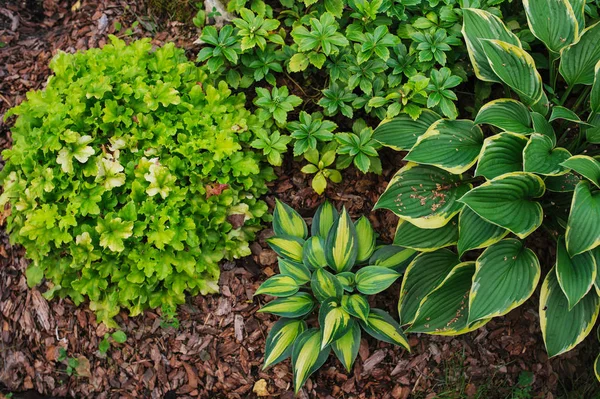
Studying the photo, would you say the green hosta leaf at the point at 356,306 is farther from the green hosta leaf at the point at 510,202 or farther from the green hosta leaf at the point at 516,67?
the green hosta leaf at the point at 516,67

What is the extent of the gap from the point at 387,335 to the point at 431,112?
123cm

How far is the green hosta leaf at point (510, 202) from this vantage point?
2.47 m

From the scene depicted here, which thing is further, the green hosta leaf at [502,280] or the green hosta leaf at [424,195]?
the green hosta leaf at [424,195]

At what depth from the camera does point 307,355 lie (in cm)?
286

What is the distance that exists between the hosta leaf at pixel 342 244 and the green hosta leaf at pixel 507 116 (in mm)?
861

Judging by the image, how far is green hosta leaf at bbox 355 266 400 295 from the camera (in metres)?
2.82

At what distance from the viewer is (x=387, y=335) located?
2.90 m

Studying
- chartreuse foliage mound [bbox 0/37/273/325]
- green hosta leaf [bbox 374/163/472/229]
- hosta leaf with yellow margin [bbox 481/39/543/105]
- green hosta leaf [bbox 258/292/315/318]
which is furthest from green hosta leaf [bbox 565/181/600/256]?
chartreuse foliage mound [bbox 0/37/273/325]

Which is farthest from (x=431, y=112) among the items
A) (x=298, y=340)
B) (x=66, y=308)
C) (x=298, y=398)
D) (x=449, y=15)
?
(x=66, y=308)

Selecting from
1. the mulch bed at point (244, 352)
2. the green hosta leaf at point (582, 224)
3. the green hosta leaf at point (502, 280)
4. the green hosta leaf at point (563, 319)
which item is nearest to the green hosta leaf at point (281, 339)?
the mulch bed at point (244, 352)

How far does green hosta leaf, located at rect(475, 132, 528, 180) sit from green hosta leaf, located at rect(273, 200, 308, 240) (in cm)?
104

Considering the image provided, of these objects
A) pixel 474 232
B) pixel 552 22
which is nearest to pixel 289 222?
pixel 474 232

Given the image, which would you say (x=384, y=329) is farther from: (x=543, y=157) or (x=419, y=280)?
(x=543, y=157)

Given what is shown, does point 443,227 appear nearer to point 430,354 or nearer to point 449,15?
point 430,354
